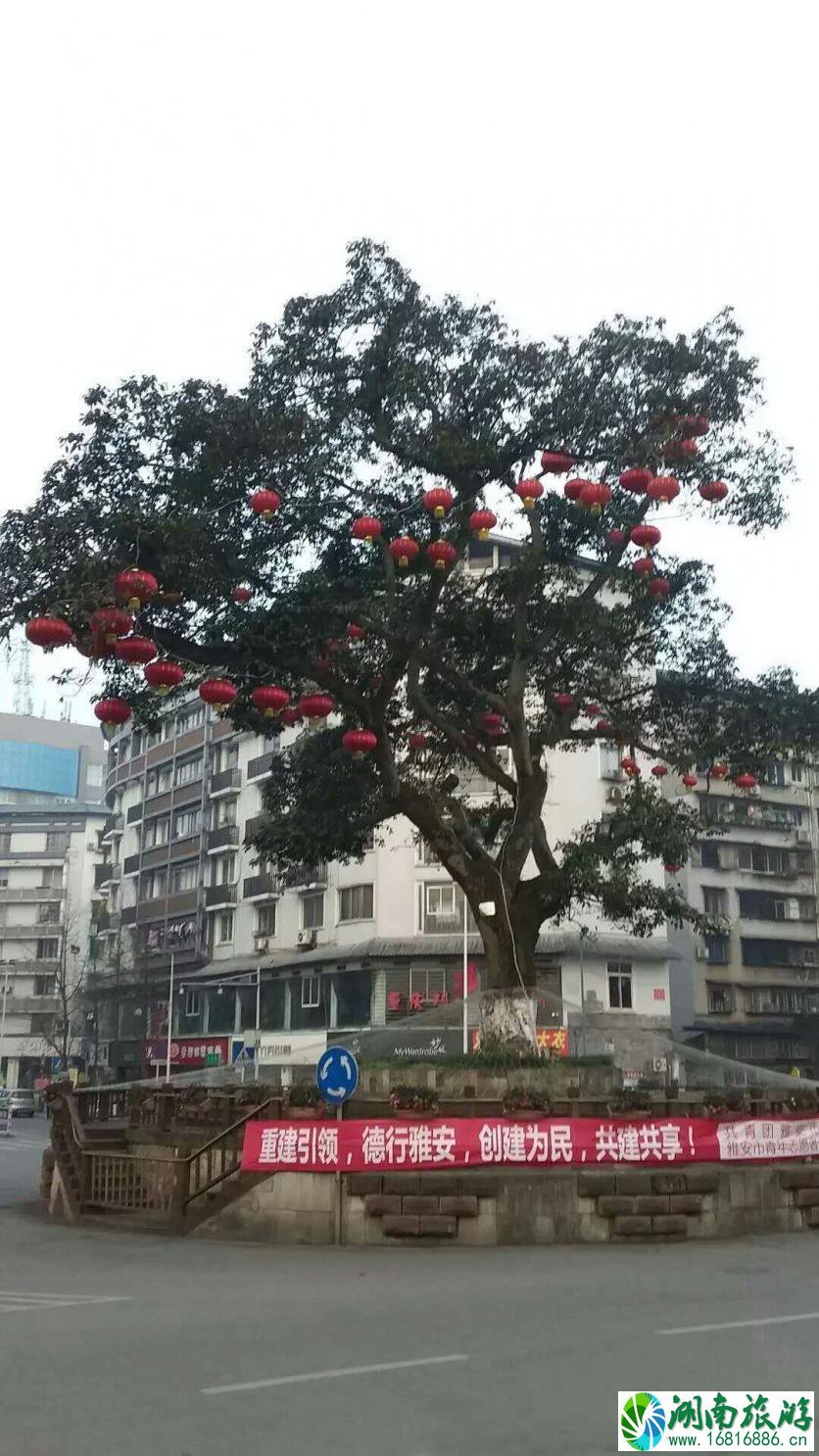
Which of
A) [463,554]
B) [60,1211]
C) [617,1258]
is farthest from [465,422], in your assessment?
[60,1211]

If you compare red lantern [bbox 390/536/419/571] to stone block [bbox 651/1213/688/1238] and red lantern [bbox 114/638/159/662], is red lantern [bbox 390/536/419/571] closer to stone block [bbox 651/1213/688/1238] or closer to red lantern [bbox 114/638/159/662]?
red lantern [bbox 114/638/159/662]

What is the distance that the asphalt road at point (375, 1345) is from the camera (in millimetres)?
6309

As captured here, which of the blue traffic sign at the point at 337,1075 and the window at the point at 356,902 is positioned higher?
the window at the point at 356,902

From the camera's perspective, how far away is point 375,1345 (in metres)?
8.41

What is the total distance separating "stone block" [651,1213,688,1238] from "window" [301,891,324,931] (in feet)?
114

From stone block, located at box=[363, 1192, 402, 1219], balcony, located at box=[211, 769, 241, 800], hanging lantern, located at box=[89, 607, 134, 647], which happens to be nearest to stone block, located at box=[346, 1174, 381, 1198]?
stone block, located at box=[363, 1192, 402, 1219]

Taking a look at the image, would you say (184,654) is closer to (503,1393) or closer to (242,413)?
(242,413)

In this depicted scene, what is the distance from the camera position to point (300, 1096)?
1634 centimetres

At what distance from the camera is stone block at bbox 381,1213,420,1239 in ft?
47.8

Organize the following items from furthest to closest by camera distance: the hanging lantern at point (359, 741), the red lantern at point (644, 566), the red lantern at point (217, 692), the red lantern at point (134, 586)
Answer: the red lantern at point (644, 566) → the hanging lantern at point (359, 741) → the red lantern at point (217, 692) → the red lantern at point (134, 586)

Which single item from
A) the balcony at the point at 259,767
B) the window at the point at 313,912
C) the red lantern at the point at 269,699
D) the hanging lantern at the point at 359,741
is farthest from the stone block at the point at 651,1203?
the balcony at the point at 259,767

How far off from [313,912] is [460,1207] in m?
36.0

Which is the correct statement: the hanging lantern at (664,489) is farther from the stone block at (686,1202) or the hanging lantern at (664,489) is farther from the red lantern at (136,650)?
the stone block at (686,1202)

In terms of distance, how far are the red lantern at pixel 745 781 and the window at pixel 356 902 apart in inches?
1141
